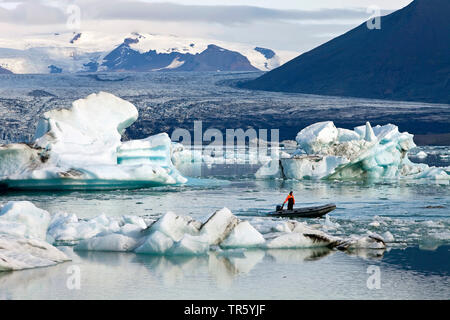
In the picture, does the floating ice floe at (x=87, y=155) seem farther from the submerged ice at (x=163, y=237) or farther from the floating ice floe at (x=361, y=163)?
the submerged ice at (x=163, y=237)

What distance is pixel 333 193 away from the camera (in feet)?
67.9

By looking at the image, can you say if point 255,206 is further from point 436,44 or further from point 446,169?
point 436,44

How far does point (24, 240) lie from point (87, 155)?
1085 centimetres

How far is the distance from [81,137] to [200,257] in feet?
38.1

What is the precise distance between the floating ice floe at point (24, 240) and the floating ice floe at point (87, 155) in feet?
28.5

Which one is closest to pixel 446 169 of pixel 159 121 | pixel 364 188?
pixel 364 188

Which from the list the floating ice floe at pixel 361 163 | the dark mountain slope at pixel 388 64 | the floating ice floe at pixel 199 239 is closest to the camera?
Answer: the floating ice floe at pixel 199 239

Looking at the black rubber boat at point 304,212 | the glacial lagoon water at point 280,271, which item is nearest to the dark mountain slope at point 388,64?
the black rubber boat at point 304,212

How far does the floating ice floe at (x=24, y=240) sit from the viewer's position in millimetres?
9530

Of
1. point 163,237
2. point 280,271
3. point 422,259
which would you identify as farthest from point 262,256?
point 422,259

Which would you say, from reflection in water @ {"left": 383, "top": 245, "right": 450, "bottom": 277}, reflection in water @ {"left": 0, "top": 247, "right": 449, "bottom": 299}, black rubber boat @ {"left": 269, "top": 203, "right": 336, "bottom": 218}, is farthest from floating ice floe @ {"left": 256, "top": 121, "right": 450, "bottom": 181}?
reflection in water @ {"left": 0, "top": 247, "right": 449, "bottom": 299}

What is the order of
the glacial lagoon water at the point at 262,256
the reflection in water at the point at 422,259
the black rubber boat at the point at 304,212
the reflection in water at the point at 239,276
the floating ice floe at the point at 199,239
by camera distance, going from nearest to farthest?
the reflection in water at the point at 239,276 < the glacial lagoon water at the point at 262,256 < the reflection in water at the point at 422,259 < the floating ice floe at the point at 199,239 < the black rubber boat at the point at 304,212

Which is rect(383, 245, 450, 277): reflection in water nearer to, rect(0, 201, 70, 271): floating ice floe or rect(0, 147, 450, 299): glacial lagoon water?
rect(0, 147, 450, 299): glacial lagoon water

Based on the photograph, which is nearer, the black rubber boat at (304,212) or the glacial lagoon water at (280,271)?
the glacial lagoon water at (280,271)
